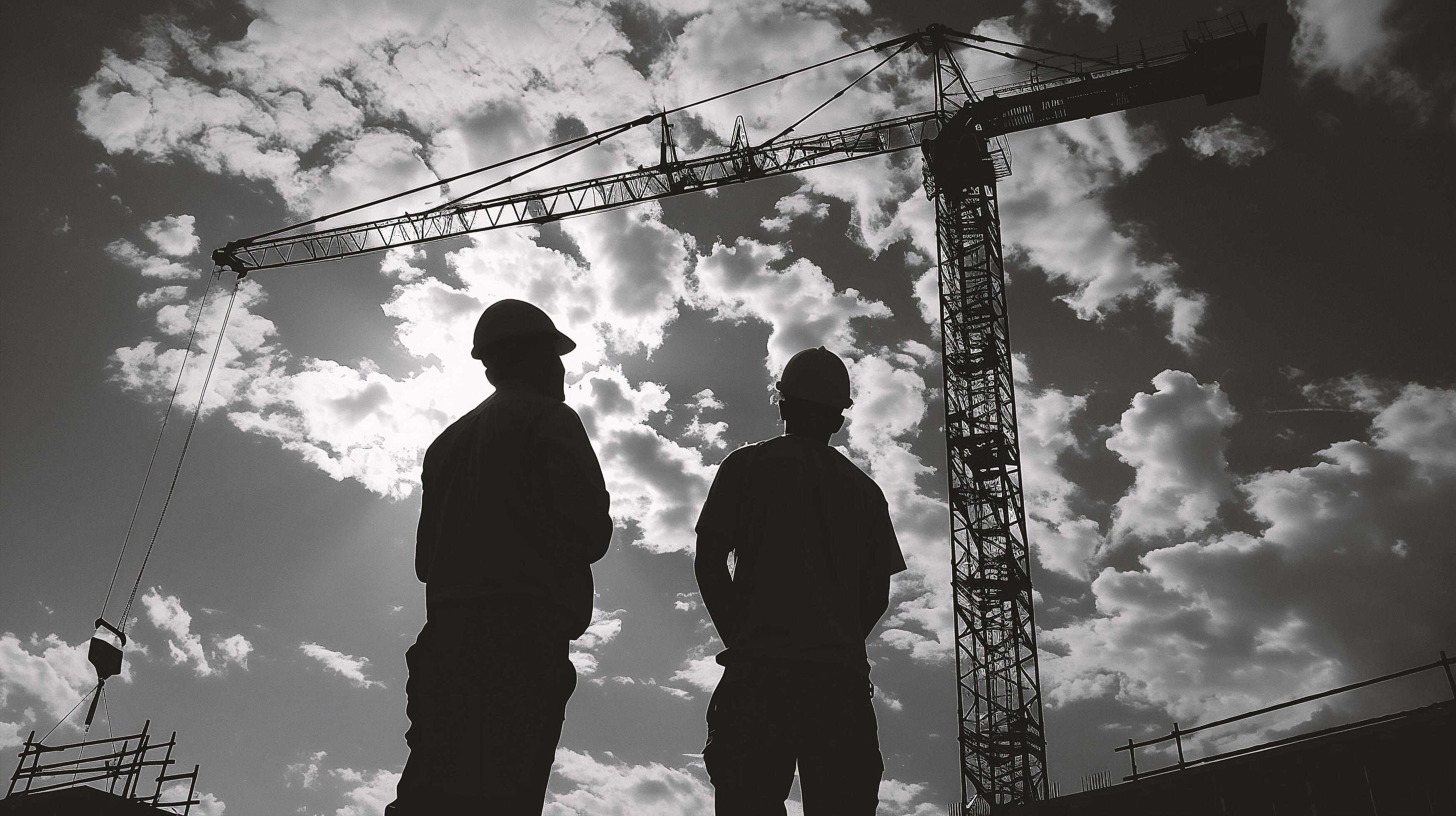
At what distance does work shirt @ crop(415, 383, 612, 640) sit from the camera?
2785mm

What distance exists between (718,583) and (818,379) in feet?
2.89

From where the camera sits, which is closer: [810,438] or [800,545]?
[800,545]

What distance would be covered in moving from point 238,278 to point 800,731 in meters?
51.1

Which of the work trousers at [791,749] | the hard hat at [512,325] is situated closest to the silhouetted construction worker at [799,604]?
the work trousers at [791,749]

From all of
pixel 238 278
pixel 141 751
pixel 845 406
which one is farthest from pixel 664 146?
pixel 845 406

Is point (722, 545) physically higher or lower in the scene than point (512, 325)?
lower

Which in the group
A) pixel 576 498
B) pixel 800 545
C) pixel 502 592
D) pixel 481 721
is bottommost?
pixel 481 721

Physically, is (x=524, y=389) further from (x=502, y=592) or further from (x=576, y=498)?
(x=502, y=592)

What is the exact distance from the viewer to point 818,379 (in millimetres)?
3648

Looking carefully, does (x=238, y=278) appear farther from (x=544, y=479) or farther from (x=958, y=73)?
(x=544, y=479)

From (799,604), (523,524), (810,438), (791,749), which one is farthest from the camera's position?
(810,438)

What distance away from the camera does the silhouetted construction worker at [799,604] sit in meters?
3.02

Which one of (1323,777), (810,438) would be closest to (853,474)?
(810,438)

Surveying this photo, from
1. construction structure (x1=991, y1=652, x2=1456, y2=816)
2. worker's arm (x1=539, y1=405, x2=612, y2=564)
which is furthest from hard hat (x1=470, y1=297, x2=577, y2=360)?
construction structure (x1=991, y1=652, x2=1456, y2=816)
